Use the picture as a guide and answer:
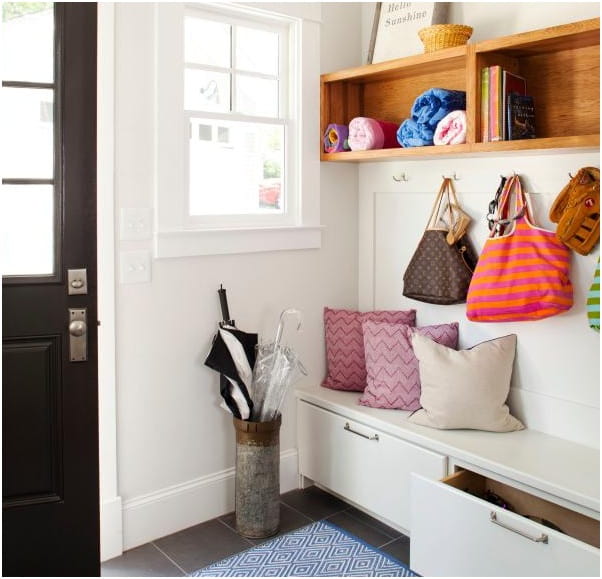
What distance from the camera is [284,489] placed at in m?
3.21

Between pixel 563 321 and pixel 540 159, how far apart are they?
0.58 meters

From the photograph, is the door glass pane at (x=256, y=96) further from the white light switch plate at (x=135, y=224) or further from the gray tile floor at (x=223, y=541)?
the gray tile floor at (x=223, y=541)

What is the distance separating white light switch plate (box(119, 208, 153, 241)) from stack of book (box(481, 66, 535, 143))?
1.21 m

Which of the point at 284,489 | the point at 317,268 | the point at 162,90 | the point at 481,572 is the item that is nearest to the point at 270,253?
the point at 317,268

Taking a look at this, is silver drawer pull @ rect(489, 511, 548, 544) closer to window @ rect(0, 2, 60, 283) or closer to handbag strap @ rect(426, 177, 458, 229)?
handbag strap @ rect(426, 177, 458, 229)

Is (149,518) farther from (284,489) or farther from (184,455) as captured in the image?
(284,489)

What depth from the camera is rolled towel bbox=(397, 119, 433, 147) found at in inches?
107

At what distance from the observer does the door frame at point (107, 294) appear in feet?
8.32

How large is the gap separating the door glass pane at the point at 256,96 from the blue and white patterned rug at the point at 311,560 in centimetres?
168

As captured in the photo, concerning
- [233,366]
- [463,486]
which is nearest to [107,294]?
[233,366]

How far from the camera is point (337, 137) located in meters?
3.09

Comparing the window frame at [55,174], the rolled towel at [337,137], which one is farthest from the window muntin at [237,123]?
the window frame at [55,174]

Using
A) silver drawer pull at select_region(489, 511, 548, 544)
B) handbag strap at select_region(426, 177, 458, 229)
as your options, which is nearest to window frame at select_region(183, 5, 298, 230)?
handbag strap at select_region(426, 177, 458, 229)

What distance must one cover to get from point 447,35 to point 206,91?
0.92 m
